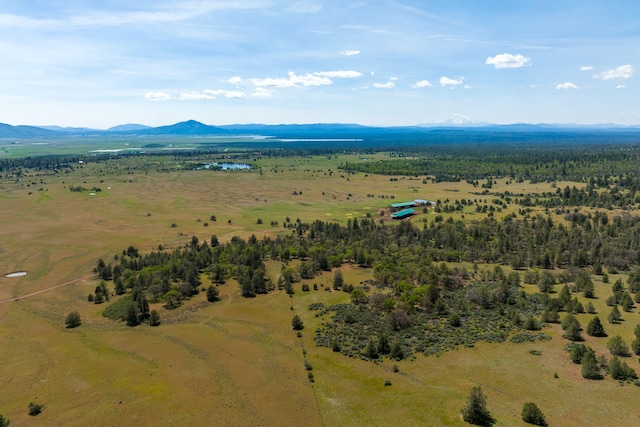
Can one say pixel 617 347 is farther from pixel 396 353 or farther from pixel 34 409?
pixel 34 409

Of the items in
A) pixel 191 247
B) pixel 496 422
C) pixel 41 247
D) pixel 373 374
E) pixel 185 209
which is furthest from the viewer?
pixel 185 209

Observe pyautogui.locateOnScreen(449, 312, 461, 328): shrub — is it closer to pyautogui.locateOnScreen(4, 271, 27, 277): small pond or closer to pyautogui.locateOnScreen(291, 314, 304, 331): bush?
pyautogui.locateOnScreen(291, 314, 304, 331): bush

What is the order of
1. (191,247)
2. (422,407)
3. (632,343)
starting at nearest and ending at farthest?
(422,407)
(632,343)
(191,247)

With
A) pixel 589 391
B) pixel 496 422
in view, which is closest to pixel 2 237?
pixel 496 422

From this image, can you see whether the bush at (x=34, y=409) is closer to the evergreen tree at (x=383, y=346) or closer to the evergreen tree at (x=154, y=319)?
the evergreen tree at (x=154, y=319)

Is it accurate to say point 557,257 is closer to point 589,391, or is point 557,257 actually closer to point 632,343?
point 632,343

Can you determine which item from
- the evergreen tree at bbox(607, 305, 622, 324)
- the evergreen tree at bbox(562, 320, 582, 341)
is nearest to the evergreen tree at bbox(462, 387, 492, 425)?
the evergreen tree at bbox(562, 320, 582, 341)

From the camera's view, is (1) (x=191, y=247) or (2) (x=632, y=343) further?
(1) (x=191, y=247)
